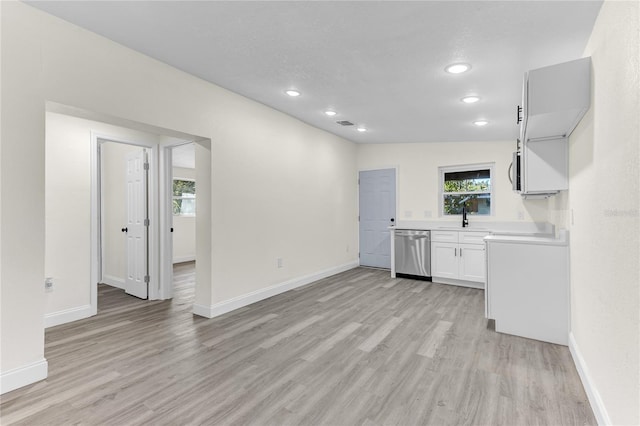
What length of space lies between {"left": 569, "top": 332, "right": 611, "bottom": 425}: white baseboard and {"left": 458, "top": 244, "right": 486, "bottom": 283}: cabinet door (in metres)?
2.17

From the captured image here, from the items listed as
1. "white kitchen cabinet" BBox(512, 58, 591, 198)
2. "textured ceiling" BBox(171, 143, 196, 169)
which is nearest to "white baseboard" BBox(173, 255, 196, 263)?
"textured ceiling" BBox(171, 143, 196, 169)

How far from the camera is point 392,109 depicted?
4008 mm

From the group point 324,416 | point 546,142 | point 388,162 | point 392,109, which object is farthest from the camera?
point 388,162

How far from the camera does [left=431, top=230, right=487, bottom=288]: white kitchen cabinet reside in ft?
15.8

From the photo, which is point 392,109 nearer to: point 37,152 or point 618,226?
point 618,226

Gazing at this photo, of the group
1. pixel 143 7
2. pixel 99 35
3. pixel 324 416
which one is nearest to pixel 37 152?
pixel 99 35

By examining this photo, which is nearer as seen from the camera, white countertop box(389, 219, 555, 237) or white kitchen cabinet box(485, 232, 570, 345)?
white kitchen cabinet box(485, 232, 570, 345)

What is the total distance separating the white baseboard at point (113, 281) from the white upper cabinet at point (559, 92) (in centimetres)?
554

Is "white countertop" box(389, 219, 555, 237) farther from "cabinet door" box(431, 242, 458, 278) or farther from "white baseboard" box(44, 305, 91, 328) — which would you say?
"white baseboard" box(44, 305, 91, 328)

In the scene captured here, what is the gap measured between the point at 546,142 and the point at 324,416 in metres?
2.84

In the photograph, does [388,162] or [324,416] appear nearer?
[324,416]

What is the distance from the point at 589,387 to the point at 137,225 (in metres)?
4.98

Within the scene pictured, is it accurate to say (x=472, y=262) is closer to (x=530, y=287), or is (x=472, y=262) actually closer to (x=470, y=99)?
(x=530, y=287)

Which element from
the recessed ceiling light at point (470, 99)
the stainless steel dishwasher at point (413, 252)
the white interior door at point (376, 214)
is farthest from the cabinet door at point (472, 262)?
the recessed ceiling light at point (470, 99)
